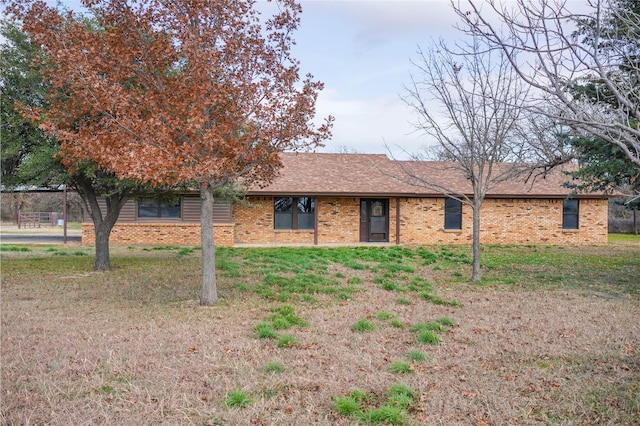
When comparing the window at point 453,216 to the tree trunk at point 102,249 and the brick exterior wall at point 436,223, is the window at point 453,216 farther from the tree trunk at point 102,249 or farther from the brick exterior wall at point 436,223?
the tree trunk at point 102,249

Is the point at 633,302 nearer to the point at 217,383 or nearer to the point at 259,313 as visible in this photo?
the point at 259,313

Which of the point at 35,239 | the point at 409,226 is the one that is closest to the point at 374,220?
the point at 409,226

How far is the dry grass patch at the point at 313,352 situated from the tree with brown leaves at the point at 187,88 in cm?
190

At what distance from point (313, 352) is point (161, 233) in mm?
16177

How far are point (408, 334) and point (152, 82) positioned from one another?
559 cm

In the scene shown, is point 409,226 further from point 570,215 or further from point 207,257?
point 207,257

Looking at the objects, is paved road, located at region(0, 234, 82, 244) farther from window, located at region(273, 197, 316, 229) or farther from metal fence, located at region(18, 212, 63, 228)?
metal fence, located at region(18, 212, 63, 228)

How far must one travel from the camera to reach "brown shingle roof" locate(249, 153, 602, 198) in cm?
2055

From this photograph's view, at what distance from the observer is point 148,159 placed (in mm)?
6809

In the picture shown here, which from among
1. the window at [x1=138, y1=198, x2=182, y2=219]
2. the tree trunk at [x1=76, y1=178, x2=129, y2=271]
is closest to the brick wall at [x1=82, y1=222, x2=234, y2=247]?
the window at [x1=138, y1=198, x2=182, y2=219]

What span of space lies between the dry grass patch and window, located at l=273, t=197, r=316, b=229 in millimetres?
10231

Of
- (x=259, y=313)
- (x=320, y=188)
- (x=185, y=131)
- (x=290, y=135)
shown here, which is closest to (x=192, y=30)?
(x=185, y=131)

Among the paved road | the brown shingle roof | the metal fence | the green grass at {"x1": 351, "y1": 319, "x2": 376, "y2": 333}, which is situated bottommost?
the paved road

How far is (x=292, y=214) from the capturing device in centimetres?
2136
